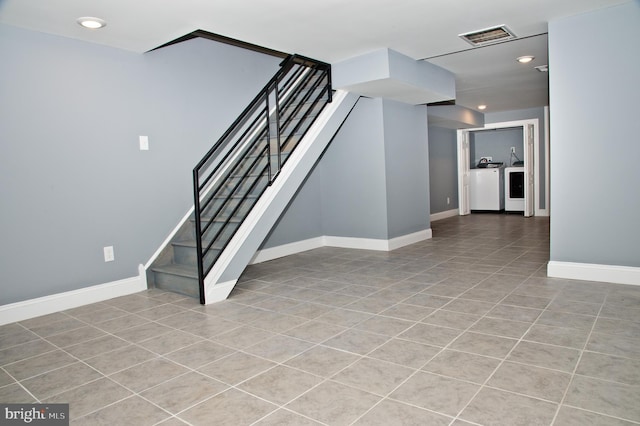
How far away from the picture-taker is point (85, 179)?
3.80m

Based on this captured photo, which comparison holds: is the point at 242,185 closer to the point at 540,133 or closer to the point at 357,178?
the point at 357,178

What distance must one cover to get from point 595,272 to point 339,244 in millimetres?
A: 3251

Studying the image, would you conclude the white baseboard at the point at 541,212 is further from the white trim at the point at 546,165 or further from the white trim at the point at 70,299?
the white trim at the point at 70,299

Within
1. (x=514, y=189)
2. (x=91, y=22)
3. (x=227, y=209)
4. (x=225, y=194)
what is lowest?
(x=514, y=189)

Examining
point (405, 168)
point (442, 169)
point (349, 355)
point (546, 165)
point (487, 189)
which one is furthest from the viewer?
point (487, 189)

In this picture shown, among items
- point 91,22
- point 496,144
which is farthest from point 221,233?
point 496,144

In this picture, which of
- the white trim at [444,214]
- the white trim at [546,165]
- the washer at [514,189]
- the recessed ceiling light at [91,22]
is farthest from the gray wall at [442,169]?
the recessed ceiling light at [91,22]

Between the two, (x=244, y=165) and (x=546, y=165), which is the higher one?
(x=244, y=165)

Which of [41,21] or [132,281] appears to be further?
[132,281]

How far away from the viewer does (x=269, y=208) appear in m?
4.14

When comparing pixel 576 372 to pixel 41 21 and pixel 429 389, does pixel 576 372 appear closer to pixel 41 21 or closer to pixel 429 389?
pixel 429 389

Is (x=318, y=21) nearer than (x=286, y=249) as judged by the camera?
Yes

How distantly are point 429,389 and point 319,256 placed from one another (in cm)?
360

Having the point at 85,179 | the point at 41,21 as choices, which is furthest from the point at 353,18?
the point at 85,179
